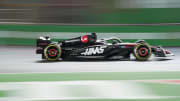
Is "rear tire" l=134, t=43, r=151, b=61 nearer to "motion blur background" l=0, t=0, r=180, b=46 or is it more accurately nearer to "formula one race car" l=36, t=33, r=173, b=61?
"formula one race car" l=36, t=33, r=173, b=61

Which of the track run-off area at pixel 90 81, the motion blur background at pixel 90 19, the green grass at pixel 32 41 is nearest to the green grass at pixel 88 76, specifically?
the track run-off area at pixel 90 81

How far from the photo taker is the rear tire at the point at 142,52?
8969 mm

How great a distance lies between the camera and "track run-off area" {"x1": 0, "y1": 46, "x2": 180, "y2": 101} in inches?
198

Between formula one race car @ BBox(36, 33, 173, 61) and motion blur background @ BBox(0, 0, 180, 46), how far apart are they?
423 cm

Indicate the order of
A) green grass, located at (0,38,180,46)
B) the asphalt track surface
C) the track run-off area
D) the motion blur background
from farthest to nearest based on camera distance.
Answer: the motion blur background → green grass, located at (0,38,180,46) → the asphalt track surface → the track run-off area

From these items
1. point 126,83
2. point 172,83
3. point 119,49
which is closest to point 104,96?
point 126,83

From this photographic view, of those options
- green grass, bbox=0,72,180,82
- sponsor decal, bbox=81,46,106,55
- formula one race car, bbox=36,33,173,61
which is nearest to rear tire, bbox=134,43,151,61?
formula one race car, bbox=36,33,173,61

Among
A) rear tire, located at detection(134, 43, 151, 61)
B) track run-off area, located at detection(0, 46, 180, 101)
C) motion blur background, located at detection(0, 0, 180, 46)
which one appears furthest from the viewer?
motion blur background, located at detection(0, 0, 180, 46)

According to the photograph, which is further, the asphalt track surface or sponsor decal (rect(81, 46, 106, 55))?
sponsor decal (rect(81, 46, 106, 55))

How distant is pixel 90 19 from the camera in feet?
46.5

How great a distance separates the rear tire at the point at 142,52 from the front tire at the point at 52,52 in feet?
6.78

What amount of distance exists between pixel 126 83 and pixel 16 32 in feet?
28.7

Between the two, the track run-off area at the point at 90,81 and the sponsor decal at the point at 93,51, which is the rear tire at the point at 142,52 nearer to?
the track run-off area at the point at 90,81

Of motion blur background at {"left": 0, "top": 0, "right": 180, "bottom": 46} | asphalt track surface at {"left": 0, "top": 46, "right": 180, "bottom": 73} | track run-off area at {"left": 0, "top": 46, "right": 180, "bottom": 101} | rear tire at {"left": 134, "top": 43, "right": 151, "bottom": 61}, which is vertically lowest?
track run-off area at {"left": 0, "top": 46, "right": 180, "bottom": 101}
